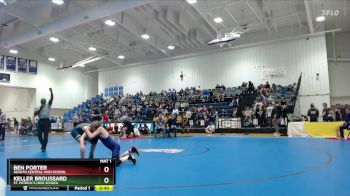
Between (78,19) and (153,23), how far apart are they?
557cm

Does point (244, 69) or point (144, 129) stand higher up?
point (244, 69)

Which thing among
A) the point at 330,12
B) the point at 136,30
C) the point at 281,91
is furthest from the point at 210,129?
the point at 330,12

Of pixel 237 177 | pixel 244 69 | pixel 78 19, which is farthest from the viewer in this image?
pixel 244 69

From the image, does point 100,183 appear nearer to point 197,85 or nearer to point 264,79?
point 264,79

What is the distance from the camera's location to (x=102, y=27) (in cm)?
1841

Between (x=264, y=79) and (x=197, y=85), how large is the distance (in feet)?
18.7

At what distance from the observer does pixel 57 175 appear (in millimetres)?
1593

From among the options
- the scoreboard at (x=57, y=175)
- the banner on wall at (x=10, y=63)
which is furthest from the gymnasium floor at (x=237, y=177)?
the banner on wall at (x=10, y=63)

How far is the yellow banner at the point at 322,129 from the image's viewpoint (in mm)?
11352

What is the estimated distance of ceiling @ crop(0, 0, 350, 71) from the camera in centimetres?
1485

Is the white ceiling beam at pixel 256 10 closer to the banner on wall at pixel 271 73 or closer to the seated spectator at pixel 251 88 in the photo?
the banner on wall at pixel 271 73

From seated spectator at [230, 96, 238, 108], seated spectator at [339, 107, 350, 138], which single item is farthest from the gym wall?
seated spectator at [339, 107, 350, 138]

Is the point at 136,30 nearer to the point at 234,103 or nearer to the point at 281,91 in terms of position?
the point at 234,103

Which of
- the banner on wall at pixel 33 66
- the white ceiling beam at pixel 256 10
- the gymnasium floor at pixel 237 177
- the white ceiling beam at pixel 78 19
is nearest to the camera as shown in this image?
the gymnasium floor at pixel 237 177
